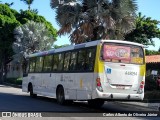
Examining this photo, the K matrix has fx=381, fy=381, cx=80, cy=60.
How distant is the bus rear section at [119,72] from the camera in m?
15.7

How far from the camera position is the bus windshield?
52.3 ft

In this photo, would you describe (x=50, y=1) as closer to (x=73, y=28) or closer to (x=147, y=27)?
(x=73, y=28)

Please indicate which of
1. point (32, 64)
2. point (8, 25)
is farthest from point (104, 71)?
point (8, 25)

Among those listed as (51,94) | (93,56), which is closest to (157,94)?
(51,94)

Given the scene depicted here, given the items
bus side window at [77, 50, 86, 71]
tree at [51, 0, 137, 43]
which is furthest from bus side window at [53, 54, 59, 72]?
tree at [51, 0, 137, 43]

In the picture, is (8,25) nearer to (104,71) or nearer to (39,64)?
(39,64)

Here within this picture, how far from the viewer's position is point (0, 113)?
46.4 ft

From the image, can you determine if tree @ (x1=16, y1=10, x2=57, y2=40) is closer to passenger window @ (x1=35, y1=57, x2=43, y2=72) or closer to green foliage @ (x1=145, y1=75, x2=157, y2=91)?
green foliage @ (x1=145, y1=75, x2=157, y2=91)

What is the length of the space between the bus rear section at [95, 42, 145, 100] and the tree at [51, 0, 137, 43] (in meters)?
9.93

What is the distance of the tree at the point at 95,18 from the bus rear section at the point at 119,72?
391 inches

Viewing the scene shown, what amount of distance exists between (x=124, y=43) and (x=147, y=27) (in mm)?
31002

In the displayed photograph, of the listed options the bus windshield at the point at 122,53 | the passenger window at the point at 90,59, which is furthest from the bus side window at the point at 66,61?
the bus windshield at the point at 122,53

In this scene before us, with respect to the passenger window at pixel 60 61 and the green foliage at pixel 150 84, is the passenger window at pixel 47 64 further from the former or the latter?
the green foliage at pixel 150 84

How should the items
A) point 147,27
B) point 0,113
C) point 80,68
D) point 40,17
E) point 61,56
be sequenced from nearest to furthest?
1. point 0,113
2. point 80,68
3. point 61,56
4. point 147,27
5. point 40,17
